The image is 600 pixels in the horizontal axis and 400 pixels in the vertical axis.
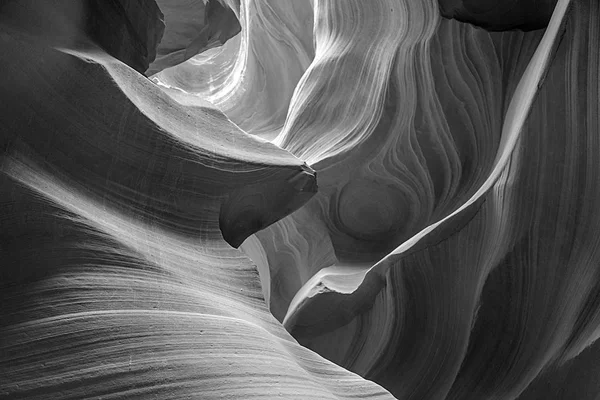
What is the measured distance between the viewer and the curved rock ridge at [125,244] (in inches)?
25.2

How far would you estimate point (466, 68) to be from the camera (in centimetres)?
152

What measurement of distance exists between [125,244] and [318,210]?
0.85 metres

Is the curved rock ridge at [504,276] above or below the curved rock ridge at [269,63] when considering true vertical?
below

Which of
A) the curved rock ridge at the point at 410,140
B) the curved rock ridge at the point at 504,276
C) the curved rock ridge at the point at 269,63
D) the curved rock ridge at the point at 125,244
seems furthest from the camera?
the curved rock ridge at the point at 269,63

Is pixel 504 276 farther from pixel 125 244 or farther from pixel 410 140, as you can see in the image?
pixel 125 244

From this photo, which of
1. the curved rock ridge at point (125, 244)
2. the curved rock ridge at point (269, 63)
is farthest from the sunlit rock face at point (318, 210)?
the curved rock ridge at point (269, 63)

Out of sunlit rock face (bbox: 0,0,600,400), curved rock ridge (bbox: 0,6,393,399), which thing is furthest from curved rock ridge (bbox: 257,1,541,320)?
curved rock ridge (bbox: 0,6,393,399)

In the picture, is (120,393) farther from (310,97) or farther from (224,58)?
(224,58)

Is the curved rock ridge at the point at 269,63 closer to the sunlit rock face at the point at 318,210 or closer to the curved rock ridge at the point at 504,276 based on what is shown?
the sunlit rock face at the point at 318,210

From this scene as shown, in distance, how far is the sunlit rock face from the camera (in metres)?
0.68

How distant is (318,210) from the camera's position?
157 centimetres

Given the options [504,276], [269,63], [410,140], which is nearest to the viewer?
[504,276]

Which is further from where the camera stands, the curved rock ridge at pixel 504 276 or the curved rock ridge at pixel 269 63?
the curved rock ridge at pixel 269 63

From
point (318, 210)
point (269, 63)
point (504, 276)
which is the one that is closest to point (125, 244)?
point (504, 276)
